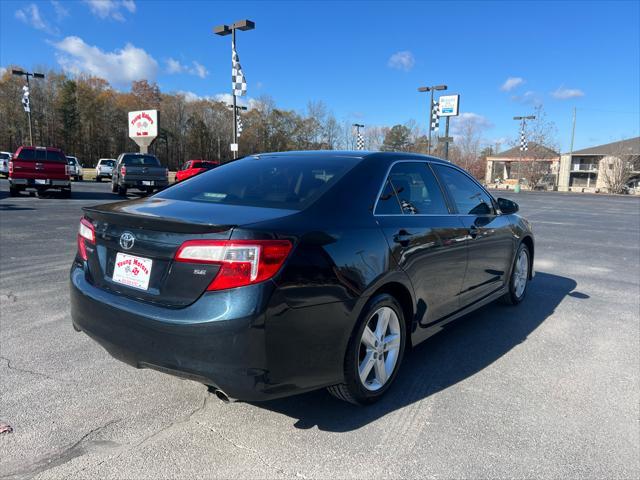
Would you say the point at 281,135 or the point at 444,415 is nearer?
the point at 444,415

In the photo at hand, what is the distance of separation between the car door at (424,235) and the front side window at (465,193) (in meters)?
0.21

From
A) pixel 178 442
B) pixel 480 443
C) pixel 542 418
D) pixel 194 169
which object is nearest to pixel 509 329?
pixel 542 418

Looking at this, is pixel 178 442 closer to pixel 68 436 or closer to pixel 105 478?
pixel 105 478

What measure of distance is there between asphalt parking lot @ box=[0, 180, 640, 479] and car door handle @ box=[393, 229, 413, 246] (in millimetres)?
1024

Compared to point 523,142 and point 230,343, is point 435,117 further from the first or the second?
point 523,142

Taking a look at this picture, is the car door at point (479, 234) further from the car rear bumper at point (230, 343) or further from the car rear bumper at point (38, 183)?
the car rear bumper at point (38, 183)

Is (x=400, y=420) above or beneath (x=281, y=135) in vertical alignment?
beneath

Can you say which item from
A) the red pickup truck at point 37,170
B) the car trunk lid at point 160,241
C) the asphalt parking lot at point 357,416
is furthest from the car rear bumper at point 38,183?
the car trunk lid at point 160,241

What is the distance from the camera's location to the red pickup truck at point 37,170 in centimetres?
1589

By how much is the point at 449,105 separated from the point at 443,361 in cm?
3083

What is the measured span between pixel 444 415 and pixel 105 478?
1897 mm

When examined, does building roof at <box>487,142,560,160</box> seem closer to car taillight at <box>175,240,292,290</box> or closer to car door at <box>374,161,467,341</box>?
car door at <box>374,161,467,341</box>

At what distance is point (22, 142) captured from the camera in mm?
64875

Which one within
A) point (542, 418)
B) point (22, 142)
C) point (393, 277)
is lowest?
point (542, 418)
